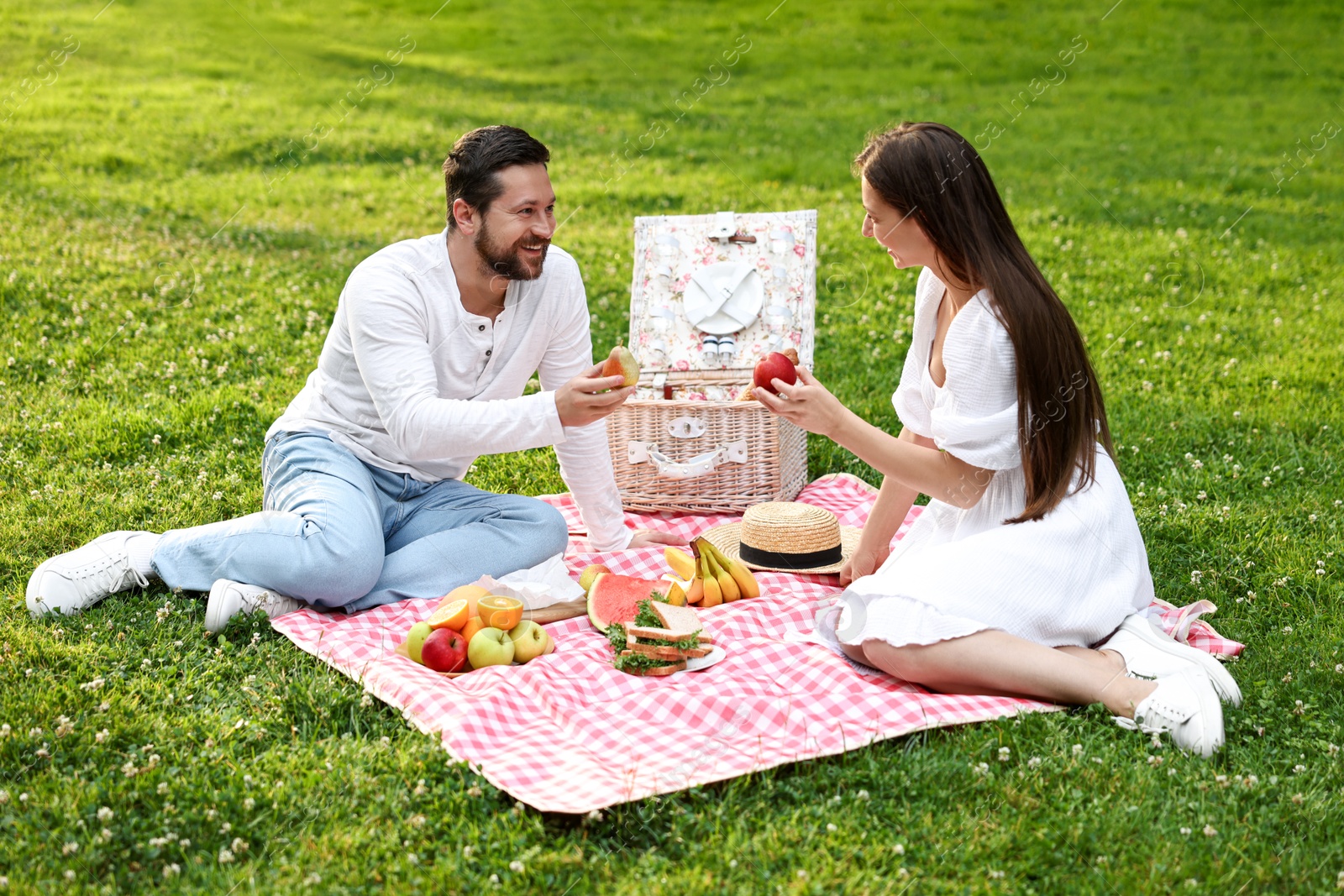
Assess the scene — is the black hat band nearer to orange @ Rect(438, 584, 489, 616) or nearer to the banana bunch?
the banana bunch

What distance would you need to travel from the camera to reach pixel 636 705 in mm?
3818

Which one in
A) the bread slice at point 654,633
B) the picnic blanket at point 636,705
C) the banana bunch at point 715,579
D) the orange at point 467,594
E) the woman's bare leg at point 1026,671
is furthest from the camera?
the banana bunch at point 715,579

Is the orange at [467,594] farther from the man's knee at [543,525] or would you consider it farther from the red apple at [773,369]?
the red apple at [773,369]

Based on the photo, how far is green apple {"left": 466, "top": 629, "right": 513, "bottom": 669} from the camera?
13.3 feet

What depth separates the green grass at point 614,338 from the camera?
119 inches

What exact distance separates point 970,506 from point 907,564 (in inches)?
11.9

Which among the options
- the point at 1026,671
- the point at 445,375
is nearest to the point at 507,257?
the point at 445,375

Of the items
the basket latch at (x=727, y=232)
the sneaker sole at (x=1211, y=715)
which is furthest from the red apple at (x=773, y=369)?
the basket latch at (x=727, y=232)

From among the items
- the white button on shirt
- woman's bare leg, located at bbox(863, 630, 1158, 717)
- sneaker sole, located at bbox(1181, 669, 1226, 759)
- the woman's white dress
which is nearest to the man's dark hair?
the white button on shirt

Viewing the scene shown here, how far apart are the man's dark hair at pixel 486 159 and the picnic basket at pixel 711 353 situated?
1.64 metres

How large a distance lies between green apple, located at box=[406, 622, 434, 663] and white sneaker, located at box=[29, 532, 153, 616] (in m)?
1.19

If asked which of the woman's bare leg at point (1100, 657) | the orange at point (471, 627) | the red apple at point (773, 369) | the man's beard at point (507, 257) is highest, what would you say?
the man's beard at point (507, 257)

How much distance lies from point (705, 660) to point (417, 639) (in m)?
1.01

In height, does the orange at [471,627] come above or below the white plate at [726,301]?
below
